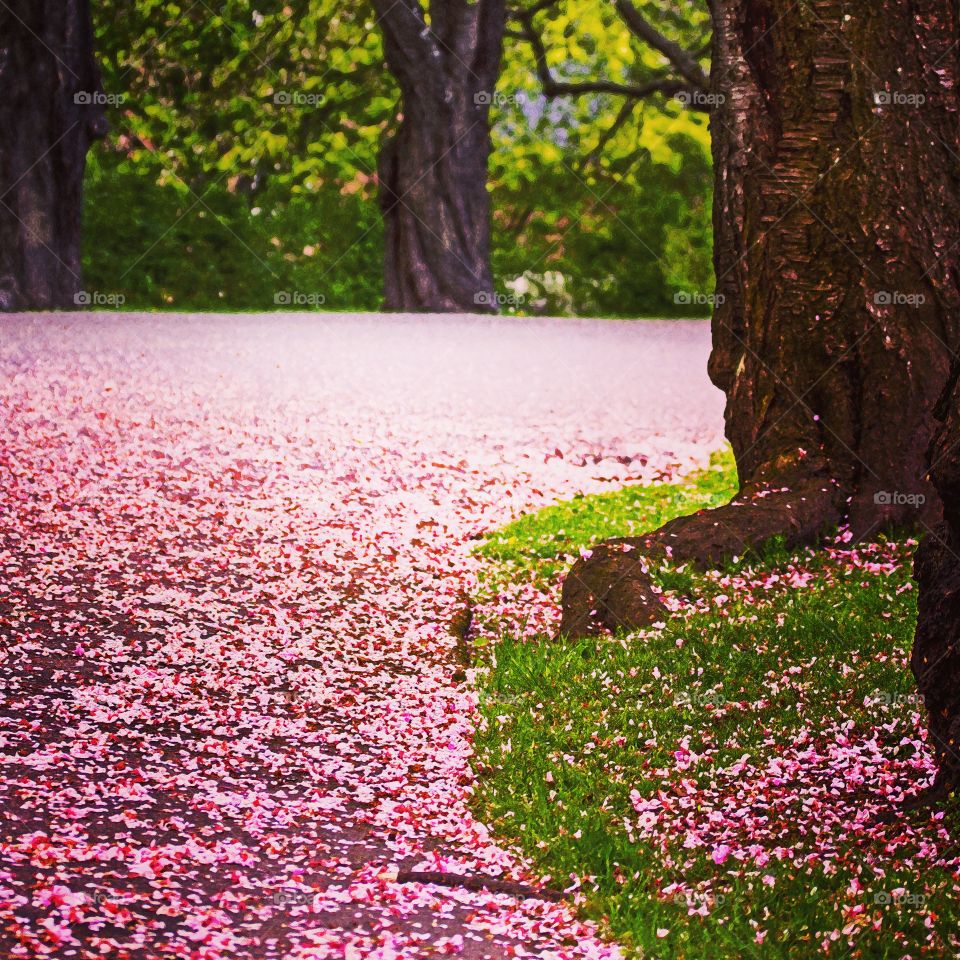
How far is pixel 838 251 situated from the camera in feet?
25.8

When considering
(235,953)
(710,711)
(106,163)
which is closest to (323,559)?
(710,711)

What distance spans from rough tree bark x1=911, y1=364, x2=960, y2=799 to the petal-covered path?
4.78 feet

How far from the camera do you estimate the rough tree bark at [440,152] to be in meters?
21.0

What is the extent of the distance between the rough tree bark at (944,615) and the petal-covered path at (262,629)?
4.78ft

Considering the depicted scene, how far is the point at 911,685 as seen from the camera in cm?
573

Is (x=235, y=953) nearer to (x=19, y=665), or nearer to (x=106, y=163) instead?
(x=19, y=665)

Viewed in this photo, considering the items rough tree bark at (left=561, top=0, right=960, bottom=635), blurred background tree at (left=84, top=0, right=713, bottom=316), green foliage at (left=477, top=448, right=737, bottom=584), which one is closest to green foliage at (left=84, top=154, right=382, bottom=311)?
blurred background tree at (left=84, top=0, right=713, bottom=316)

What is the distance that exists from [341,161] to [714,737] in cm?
2208

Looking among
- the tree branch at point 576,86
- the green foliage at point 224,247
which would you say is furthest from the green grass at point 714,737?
the tree branch at point 576,86

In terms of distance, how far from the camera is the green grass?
413 cm

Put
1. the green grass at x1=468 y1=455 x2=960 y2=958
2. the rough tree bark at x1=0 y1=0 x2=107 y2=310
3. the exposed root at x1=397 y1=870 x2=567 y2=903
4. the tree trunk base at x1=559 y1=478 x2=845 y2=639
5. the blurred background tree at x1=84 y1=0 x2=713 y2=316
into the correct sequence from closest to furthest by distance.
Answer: the green grass at x1=468 y1=455 x2=960 y2=958 < the exposed root at x1=397 y1=870 x2=567 y2=903 < the tree trunk base at x1=559 y1=478 x2=845 y2=639 < the rough tree bark at x1=0 y1=0 x2=107 y2=310 < the blurred background tree at x1=84 y1=0 x2=713 y2=316

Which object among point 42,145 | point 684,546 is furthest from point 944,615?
point 42,145

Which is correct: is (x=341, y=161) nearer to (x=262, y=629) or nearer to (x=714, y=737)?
(x=262, y=629)

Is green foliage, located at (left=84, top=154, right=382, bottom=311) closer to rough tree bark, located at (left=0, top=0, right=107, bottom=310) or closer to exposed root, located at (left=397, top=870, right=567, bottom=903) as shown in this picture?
rough tree bark, located at (left=0, top=0, right=107, bottom=310)
